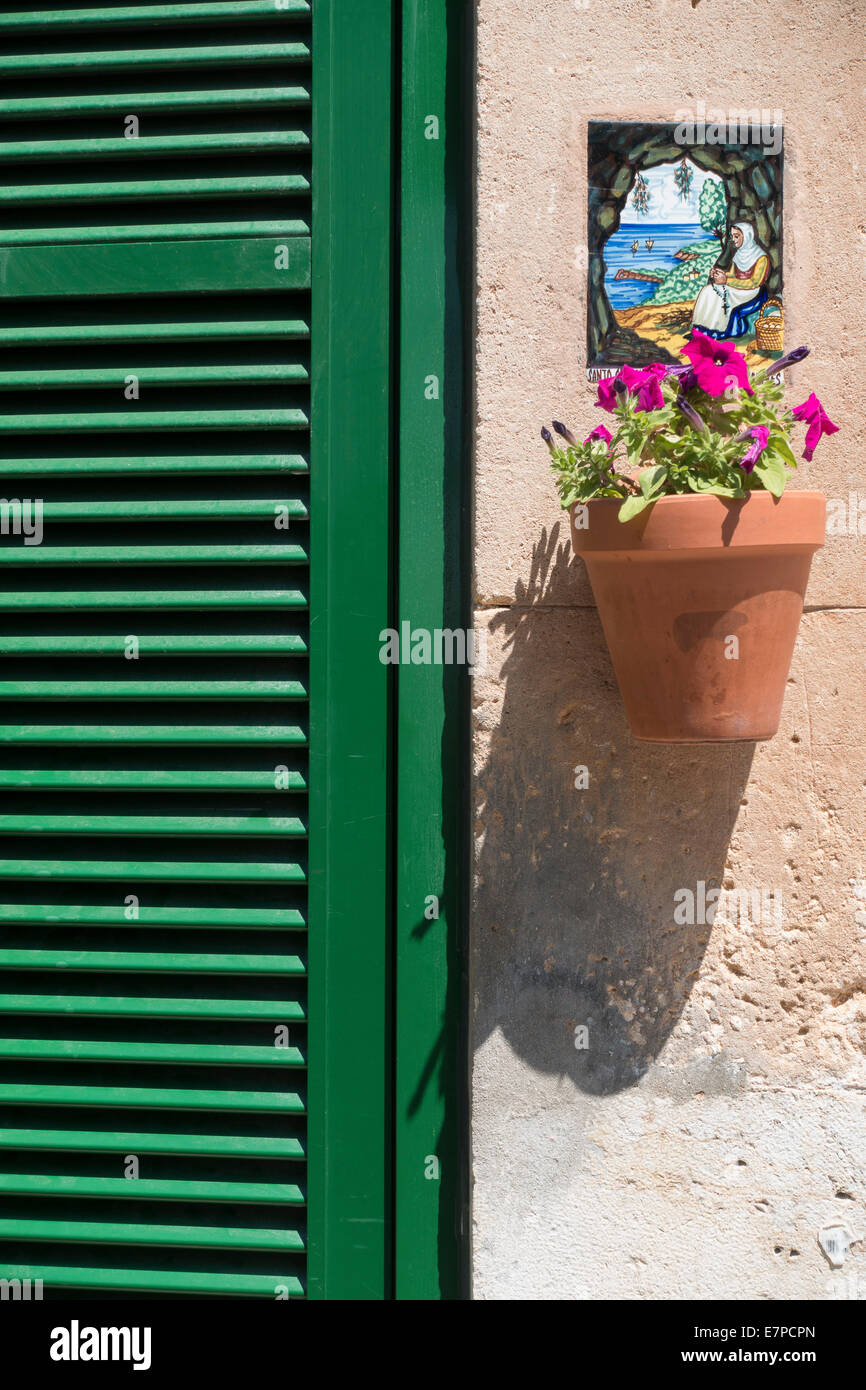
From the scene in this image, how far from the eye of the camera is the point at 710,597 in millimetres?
1657

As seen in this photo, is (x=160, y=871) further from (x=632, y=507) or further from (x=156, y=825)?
(x=632, y=507)

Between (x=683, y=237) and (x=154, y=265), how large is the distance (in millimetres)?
1042

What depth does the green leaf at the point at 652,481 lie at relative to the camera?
1.63 meters

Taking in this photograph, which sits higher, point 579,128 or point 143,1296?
point 579,128

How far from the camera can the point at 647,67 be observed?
1971 millimetres

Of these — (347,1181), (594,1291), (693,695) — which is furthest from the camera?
(347,1181)

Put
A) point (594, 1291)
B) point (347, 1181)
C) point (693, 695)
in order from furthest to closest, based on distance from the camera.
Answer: point (347, 1181) → point (594, 1291) → point (693, 695)

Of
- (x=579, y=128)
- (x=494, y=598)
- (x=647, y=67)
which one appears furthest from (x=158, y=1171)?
(x=647, y=67)

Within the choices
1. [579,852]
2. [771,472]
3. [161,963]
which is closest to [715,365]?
[771,472]

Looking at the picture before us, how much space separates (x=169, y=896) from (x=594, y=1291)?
3.60 feet

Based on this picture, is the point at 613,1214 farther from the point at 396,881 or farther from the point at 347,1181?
the point at 396,881

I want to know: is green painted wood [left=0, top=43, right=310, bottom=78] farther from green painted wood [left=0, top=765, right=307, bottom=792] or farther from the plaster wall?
green painted wood [left=0, top=765, right=307, bottom=792]

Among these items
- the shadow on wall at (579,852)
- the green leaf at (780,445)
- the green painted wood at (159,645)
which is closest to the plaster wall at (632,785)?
the shadow on wall at (579,852)

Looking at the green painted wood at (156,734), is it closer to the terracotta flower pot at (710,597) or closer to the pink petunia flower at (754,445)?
the terracotta flower pot at (710,597)
